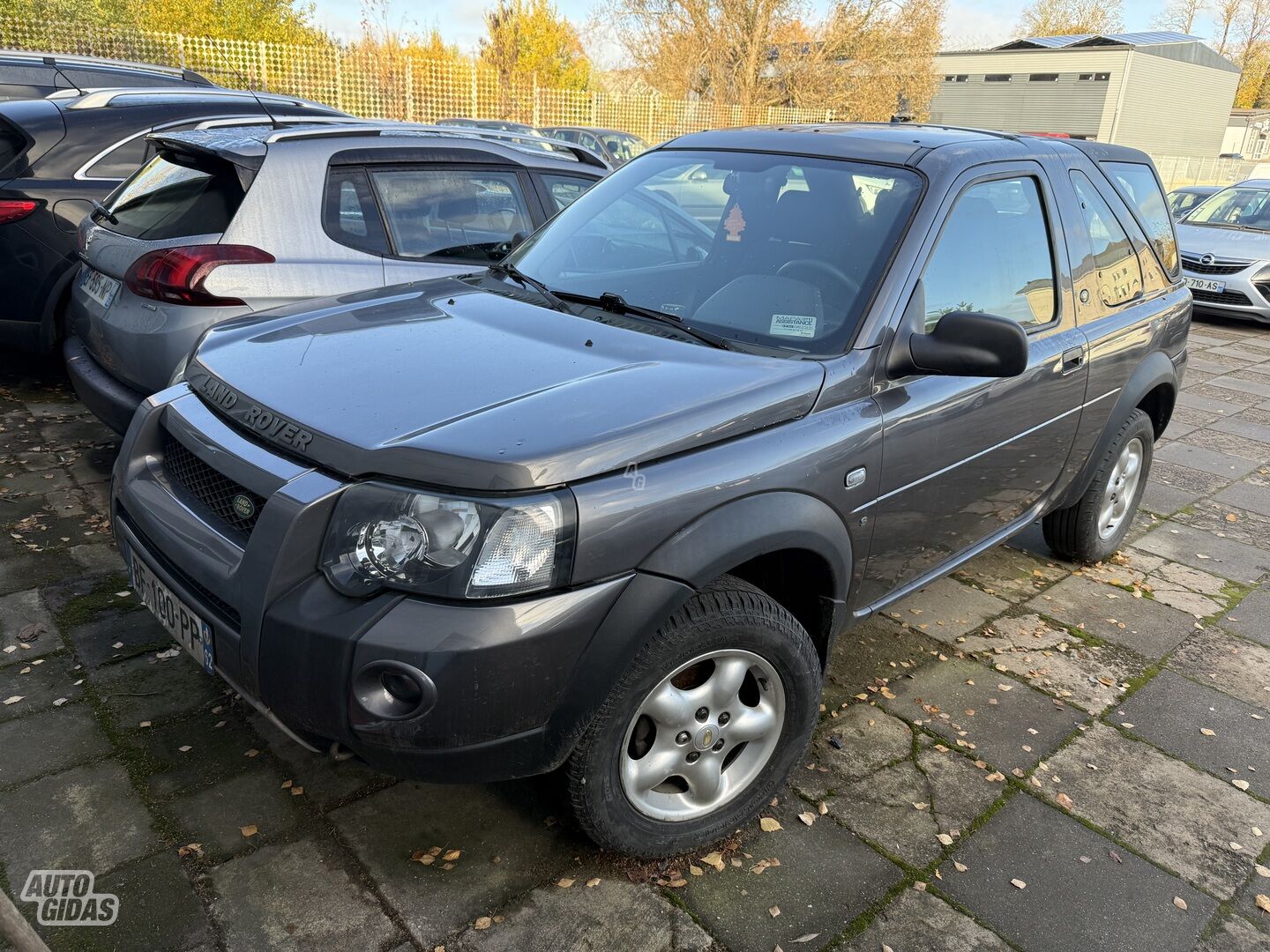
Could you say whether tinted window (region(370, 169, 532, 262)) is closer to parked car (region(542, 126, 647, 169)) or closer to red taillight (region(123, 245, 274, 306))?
red taillight (region(123, 245, 274, 306))

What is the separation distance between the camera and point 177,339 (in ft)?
12.5

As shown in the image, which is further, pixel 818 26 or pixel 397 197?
pixel 818 26

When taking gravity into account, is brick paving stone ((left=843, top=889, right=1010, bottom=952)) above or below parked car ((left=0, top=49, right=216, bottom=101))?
below

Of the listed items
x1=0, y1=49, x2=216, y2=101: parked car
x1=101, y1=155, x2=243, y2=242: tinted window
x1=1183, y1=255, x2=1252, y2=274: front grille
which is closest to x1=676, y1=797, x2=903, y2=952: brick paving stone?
x1=101, y1=155, x2=243, y2=242: tinted window

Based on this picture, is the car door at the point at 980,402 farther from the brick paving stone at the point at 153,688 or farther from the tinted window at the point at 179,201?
the tinted window at the point at 179,201

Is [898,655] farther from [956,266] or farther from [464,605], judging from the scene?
[464,605]

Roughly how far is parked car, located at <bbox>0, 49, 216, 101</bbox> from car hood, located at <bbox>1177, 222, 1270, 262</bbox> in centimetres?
1094

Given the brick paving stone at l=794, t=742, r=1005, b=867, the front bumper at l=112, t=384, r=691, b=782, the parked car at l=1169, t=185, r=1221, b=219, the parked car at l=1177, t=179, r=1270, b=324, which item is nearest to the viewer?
the front bumper at l=112, t=384, r=691, b=782

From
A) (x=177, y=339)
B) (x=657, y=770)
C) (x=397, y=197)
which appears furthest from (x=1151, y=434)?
(x=177, y=339)

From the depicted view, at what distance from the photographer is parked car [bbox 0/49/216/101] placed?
813cm

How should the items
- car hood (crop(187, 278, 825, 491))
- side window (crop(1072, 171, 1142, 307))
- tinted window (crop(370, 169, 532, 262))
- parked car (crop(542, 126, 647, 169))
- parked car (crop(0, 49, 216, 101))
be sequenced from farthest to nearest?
parked car (crop(542, 126, 647, 169)) → parked car (crop(0, 49, 216, 101)) → tinted window (crop(370, 169, 532, 262)) → side window (crop(1072, 171, 1142, 307)) → car hood (crop(187, 278, 825, 491))

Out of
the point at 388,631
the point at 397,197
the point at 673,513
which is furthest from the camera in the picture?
the point at 397,197

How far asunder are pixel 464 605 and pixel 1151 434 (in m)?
3.98

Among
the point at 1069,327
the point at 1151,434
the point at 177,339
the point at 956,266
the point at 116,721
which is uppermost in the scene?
the point at 956,266
